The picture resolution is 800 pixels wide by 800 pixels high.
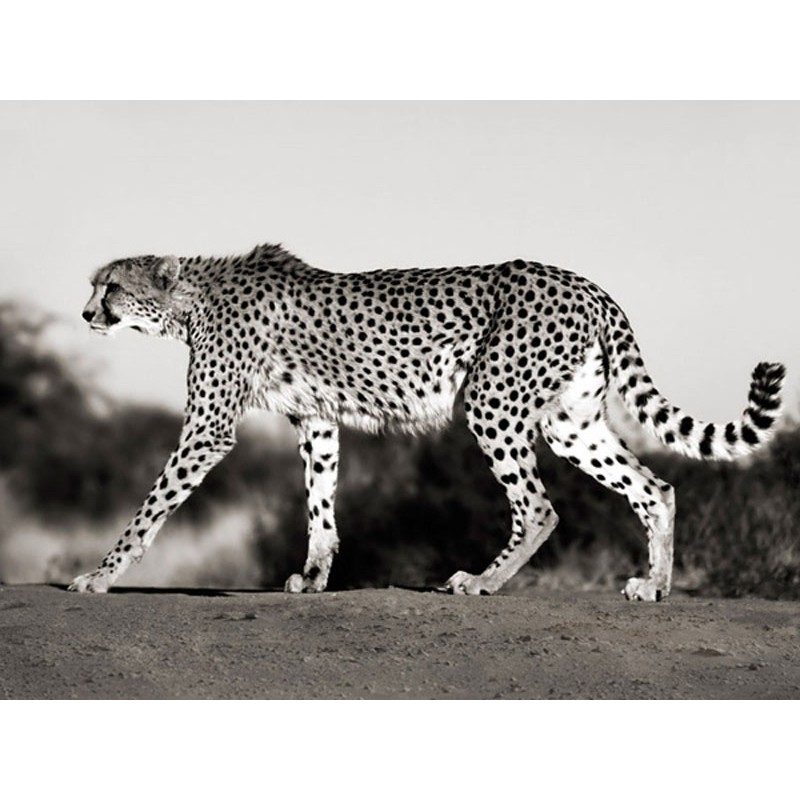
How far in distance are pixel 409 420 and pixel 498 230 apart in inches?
35.3

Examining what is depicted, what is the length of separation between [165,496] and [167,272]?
97cm

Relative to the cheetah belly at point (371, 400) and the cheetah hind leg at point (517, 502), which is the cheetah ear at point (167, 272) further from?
the cheetah hind leg at point (517, 502)

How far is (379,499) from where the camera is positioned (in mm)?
6137

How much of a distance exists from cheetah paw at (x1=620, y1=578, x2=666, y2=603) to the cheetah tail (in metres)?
0.54

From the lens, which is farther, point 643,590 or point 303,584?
point 303,584

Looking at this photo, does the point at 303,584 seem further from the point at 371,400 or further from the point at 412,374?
the point at 412,374

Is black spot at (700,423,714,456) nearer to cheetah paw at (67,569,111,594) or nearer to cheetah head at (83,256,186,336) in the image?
cheetah head at (83,256,186,336)

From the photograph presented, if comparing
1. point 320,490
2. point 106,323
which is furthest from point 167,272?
point 320,490

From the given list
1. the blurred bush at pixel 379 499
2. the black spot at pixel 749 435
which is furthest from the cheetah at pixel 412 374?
the blurred bush at pixel 379 499

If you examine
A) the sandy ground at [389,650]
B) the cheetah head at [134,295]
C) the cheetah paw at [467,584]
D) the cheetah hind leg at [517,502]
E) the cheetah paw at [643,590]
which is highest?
the cheetah head at [134,295]

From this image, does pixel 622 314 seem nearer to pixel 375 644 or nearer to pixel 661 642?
pixel 661 642

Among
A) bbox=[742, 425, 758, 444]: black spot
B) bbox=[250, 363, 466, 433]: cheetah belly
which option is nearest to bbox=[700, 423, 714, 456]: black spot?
bbox=[742, 425, 758, 444]: black spot

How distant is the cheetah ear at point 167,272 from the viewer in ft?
19.0

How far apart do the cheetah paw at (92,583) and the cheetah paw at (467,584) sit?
1.39m
